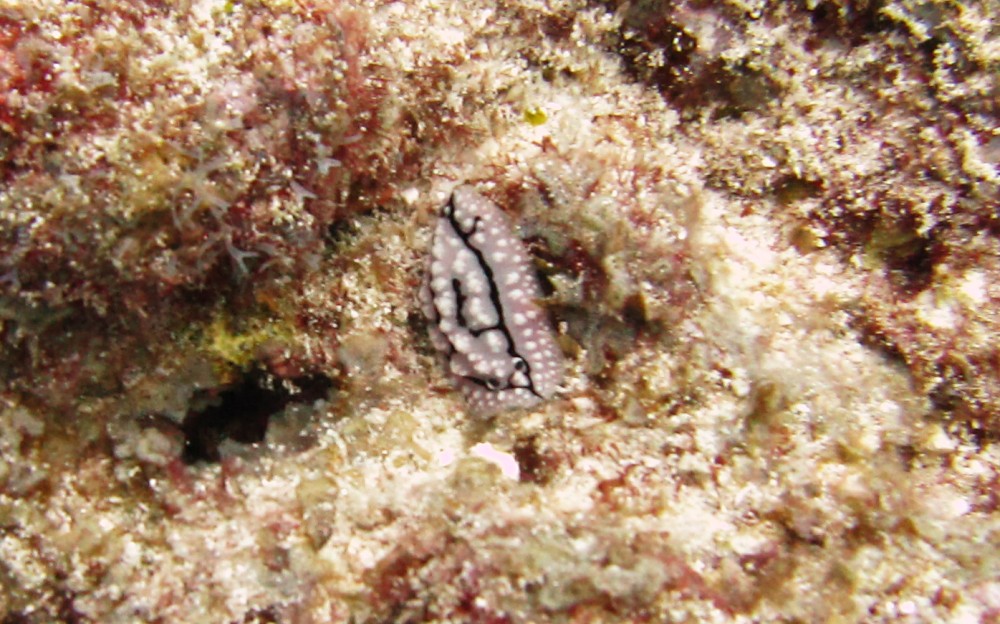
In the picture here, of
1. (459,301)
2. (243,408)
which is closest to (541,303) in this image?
(459,301)

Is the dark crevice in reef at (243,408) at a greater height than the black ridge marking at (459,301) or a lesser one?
lesser

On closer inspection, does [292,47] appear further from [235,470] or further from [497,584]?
[497,584]

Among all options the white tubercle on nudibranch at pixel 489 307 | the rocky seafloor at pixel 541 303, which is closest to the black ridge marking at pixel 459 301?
the white tubercle on nudibranch at pixel 489 307

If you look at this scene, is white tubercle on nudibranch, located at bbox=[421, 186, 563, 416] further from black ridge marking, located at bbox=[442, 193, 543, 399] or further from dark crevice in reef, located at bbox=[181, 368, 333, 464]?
dark crevice in reef, located at bbox=[181, 368, 333, 464]

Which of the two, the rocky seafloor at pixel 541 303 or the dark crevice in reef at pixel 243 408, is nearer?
the rocky seafloor at pixel 541 303

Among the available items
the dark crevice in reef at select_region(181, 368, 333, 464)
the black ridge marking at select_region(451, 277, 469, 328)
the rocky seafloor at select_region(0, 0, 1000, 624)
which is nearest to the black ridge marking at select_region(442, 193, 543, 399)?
the black ridge marking at select_region(451, 277, 469, 328)

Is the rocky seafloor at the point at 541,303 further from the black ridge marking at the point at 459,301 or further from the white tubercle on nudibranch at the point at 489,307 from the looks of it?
the black ridge marking at the point at 459,301
